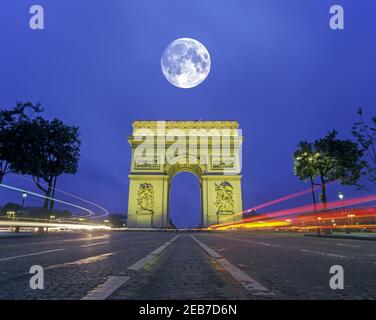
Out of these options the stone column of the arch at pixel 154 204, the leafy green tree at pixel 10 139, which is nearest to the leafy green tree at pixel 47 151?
the leafy green tree at pixel 10 139

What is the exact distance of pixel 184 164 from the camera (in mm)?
52688

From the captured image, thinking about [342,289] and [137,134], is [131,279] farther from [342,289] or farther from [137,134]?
[137,134]

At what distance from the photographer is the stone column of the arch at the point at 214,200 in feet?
154

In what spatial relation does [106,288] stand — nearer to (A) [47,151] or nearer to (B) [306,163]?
(A) [47,151]

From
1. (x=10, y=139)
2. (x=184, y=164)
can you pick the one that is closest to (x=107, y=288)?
(x=10, y=139)

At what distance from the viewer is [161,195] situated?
47.9 m

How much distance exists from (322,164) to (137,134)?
2948 centimetres

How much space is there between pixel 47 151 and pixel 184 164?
1099 inches

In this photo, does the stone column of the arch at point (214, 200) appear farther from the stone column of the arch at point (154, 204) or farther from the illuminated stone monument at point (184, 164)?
the stone column of the arch at point (154, 204)

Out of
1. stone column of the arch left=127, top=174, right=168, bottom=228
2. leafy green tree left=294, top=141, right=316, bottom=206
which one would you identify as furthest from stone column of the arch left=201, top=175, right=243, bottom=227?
leafy green tree left=294, top=141, right=316, bottom=206

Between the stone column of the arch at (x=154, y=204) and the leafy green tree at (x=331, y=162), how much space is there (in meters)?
21.3

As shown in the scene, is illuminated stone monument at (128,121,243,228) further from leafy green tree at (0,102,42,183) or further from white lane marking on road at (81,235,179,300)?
white lane marking on road at (81,235,179,300)
